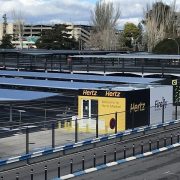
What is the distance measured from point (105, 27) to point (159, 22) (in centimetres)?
1978

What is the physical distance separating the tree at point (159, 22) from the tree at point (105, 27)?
1149cm

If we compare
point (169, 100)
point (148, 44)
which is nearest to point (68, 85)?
point (169, 100)

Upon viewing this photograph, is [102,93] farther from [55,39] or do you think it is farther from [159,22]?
[159,22]

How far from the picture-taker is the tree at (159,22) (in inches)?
5620

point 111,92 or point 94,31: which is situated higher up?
point 94,31

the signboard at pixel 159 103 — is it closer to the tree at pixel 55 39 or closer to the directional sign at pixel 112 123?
the directional sign at pixel 112 123

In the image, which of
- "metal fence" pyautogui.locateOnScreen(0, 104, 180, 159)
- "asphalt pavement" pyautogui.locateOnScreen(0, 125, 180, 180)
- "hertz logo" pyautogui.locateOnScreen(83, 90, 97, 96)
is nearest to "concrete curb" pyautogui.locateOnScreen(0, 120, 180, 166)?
"asphalt pavement" pyautogui.locateOnScreen(0, 125, 180, 180)

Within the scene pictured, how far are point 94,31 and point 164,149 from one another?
141 meters

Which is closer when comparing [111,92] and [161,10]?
[111,92]

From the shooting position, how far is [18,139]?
2786cm

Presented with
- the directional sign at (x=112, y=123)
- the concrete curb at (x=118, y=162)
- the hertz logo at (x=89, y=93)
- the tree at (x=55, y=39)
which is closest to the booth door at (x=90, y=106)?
the hertz logo at (x=89, y=93)

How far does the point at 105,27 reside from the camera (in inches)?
6403

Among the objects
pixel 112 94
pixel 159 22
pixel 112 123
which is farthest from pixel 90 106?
pixel 159 22

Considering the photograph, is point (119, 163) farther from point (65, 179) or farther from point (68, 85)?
point (68, 85)
